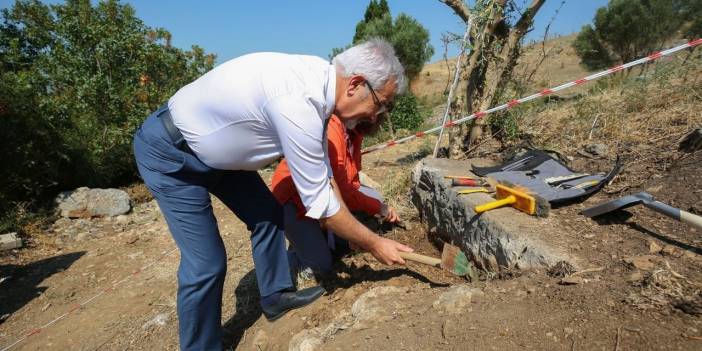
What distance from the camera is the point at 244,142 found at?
175 centimetres

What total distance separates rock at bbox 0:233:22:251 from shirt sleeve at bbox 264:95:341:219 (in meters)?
4.47

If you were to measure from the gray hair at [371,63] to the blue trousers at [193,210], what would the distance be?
2.71 feet

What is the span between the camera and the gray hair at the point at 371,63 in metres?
1.63

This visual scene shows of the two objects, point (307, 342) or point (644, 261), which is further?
point (307, 342)

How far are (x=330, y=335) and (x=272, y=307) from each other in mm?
632

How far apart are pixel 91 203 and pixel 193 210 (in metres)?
4.38

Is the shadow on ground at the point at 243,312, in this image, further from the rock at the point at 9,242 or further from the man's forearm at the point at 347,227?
the rock at the point at 9,242

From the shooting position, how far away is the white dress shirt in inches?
61.5

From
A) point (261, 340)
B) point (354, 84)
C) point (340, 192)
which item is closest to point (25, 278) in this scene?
point (261, 340)

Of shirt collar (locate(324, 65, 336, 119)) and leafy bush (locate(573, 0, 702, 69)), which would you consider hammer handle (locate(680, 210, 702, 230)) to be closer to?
shirt collar (locate(324, 65, 336, 119))

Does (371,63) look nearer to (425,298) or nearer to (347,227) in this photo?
(347,227)

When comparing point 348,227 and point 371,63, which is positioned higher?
point 371,63

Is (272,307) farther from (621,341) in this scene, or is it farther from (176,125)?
(621,341)

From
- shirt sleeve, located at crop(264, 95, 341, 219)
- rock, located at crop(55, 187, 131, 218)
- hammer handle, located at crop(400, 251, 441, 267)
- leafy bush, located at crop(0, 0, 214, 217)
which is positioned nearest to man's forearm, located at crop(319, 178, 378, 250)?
shirt sleeve, located at crop(264, 95, 341, 219)
